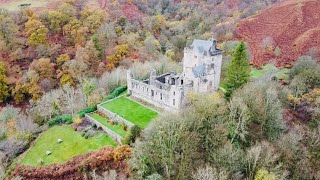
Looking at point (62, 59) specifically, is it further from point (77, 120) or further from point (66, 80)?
point (77, 120)

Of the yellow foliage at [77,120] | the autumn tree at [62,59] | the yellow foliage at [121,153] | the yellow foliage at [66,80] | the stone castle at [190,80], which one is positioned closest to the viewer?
the yellow foliage at [121,153]

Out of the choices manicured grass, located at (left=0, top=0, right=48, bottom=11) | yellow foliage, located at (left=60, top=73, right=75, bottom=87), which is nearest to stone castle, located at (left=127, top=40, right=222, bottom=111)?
yellow foliage, located at (left=60, top=73, right=75, bottom=87)

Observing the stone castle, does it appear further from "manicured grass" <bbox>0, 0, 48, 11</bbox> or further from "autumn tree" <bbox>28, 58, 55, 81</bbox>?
"manicured grass" <bbox>0, 0, 48, 11</bbox>

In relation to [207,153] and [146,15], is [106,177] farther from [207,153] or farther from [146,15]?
[146,15]

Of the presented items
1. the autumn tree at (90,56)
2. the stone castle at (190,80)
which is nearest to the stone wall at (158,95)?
the stone castle at (190,80)

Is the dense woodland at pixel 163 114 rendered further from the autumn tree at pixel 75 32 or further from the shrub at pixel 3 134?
the autumn tree at pixel 75 32

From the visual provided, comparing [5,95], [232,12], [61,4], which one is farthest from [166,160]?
[232,12]
